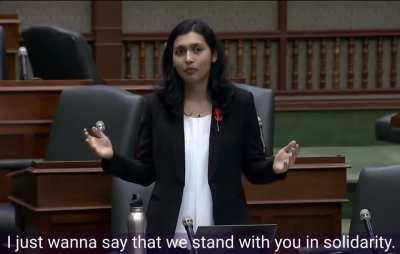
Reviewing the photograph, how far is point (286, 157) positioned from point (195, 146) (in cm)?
30

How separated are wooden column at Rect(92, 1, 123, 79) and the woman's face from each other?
4091mm

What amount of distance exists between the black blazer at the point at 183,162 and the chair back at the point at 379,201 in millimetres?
294

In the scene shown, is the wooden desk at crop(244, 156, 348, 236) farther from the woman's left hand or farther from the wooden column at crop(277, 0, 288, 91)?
the wooden column at crop(277, 0, 288, 91)

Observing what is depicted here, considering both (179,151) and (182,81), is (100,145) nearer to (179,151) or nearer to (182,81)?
(179,151)

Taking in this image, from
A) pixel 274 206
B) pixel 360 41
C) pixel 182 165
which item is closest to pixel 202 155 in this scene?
pixel 182 165

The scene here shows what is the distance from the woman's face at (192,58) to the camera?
3.73 metres

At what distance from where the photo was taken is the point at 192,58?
12.3 feet

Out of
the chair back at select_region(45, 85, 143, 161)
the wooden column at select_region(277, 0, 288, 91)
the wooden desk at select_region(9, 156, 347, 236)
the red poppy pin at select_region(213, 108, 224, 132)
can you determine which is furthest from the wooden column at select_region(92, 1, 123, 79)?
the red poppy pin at select_region(213, 108, 224, 132)

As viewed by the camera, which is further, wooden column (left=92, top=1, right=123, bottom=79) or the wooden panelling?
→ wooden column (left=92, top=1, right=123, bottom=79)

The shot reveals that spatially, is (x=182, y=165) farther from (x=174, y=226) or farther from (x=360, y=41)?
(x=360, y=41)

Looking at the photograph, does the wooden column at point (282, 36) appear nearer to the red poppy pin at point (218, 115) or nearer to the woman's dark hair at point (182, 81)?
the woman's dark hair at point (182, 81)

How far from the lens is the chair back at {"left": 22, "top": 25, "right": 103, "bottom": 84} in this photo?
5.93 meters

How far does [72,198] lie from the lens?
4.39 m

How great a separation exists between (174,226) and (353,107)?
14.3 feet
